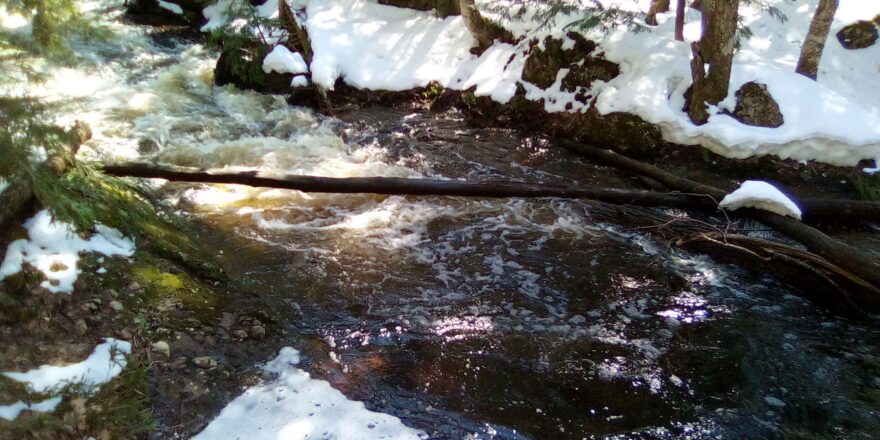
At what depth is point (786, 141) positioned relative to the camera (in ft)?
25.8

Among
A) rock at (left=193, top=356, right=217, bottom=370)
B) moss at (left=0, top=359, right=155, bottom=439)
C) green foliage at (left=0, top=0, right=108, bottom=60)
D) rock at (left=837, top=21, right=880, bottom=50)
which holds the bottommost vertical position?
rock at (left=193, top=356, right=217, bottom=370)

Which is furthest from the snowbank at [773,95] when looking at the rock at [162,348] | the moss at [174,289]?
the rock at [162,348]

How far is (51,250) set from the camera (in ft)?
12.3

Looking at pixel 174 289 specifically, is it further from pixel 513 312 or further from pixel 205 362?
pixel 513 312

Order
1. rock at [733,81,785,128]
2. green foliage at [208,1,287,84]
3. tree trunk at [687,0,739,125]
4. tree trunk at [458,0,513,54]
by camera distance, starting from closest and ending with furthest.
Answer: tree trunk at [687,0,739,125], rock at [733,81,785,128], green foliage at [208,1,287,84], tree trunk at [458,0,513,54]

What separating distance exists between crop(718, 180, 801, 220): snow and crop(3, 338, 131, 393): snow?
6.15 m

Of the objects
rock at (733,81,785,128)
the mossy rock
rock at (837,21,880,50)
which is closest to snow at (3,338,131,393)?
the mossy rock

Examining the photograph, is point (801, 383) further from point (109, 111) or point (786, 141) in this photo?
point (109, 111)

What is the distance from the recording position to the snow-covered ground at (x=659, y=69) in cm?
796

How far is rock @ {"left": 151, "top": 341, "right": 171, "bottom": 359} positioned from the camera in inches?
140

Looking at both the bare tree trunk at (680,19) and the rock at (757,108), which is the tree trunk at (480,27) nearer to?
the bare tree trunk at (680,19)

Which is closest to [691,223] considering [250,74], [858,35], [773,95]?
[773,95]

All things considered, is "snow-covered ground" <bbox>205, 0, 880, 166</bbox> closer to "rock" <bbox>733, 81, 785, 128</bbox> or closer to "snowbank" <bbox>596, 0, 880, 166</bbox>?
"snowbank" <bbox>596, 0, 880, 166</bbox>

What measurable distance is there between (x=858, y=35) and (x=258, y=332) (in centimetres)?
1314
